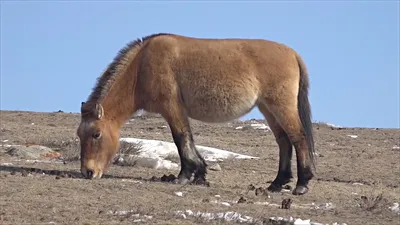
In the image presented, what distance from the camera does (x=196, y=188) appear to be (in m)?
10.7

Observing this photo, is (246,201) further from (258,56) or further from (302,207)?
(258,56)

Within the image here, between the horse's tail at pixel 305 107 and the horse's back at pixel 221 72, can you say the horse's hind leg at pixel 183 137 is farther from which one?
the horse's tail at pixel 305 107

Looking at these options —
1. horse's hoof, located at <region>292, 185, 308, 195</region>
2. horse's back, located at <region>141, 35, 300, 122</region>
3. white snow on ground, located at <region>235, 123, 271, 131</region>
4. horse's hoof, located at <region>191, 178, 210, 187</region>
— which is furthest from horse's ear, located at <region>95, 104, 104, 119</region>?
white snow on ground, located at <region>235, 123, 271, 131</region>

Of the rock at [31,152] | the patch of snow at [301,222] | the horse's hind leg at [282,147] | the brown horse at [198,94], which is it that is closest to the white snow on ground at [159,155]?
the rock at [31,152]

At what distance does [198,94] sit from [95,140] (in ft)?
4.97

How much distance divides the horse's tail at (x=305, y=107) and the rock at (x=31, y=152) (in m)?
4.75

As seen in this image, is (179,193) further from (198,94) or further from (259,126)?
(259,126)

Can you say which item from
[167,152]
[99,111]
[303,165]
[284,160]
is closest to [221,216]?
[303,165]

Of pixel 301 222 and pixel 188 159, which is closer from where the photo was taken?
pixel 301 222

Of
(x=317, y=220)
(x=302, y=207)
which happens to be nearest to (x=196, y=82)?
(x=302, y=207)

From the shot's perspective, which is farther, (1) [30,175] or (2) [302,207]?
(1) [30,175]

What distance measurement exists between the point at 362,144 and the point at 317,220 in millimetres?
11398

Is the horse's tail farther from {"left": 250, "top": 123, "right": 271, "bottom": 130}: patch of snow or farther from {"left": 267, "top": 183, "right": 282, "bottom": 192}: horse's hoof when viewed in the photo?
{"left": 250, "top": 123, "right": 271, "bottom": 130}: patch of snow

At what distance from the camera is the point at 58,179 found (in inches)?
423
